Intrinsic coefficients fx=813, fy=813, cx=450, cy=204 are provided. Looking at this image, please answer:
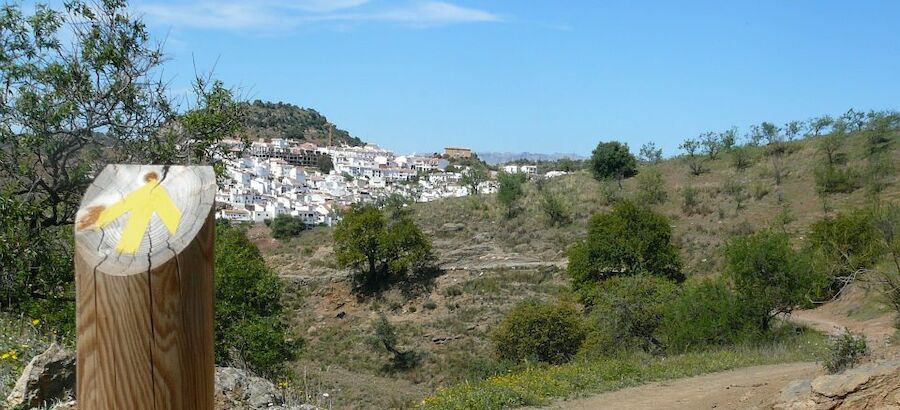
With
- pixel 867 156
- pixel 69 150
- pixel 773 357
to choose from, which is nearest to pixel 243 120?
pixel 69 150

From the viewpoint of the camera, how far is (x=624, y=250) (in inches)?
1087

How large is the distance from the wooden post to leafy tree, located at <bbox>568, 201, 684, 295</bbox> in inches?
1017

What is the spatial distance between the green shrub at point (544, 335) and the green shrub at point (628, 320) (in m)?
0.50

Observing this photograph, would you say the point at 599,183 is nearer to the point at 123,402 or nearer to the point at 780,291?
the point at 780,291

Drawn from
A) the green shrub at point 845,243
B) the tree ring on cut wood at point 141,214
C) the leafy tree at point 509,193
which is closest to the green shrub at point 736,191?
the leafy tree at point 509,193

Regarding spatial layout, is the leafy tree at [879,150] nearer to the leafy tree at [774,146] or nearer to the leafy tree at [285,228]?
the leafy tree at [774,146]

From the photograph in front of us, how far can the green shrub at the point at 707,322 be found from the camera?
17.4 meters

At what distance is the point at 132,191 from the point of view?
1.40 m

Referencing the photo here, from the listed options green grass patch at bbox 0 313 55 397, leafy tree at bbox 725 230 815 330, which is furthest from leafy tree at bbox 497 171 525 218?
green grass patch at bbox 0 313 55 397

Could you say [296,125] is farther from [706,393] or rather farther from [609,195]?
[706,393]

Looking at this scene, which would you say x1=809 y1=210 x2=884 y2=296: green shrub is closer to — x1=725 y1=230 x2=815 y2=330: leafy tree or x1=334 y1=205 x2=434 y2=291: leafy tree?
x1=725 y1=230 x2=815 y2=330: leafy tree

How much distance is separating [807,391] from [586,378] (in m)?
3.38

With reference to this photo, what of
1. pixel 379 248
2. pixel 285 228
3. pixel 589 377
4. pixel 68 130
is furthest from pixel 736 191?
pixel 68 130

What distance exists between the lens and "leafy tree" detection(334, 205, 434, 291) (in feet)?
111
